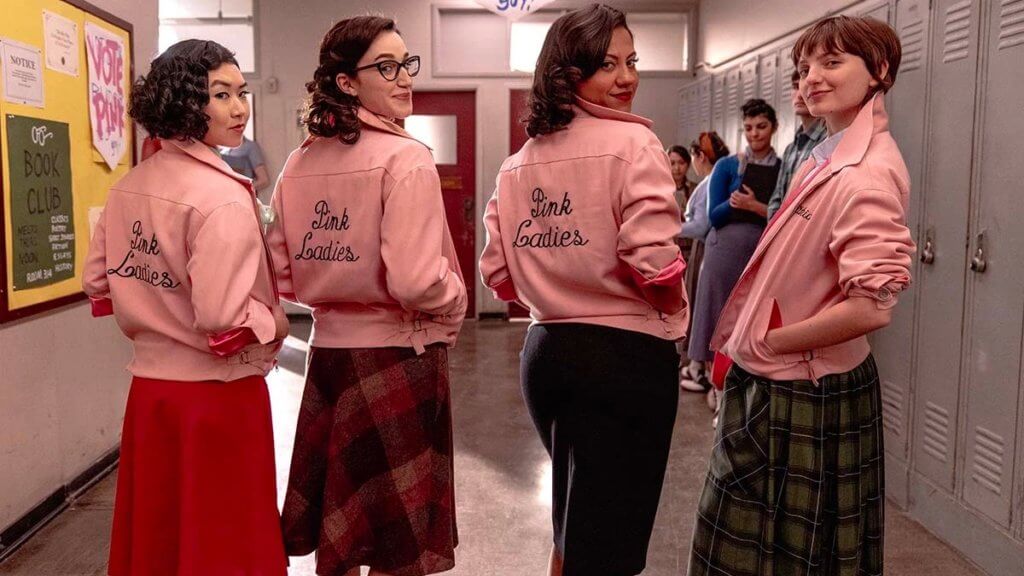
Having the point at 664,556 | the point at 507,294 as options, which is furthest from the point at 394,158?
the point at 664,556

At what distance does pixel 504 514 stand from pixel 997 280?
1.74 meters

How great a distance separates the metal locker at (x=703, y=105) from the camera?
5.95m

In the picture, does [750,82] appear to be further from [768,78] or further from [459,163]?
[459,163]

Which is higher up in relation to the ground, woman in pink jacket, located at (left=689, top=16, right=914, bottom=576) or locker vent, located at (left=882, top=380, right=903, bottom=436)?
woman in pink jacket, located at (left=689, top=16, right=914, bottom=576)

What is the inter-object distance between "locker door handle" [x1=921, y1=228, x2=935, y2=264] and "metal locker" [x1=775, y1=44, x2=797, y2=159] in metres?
1.37

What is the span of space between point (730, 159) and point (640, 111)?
327cm

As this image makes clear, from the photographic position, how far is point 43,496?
282 centimetres

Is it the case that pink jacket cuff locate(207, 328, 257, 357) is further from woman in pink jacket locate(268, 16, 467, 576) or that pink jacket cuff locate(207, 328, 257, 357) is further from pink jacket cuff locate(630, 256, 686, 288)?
pink jacket cuff locate(630, 256, 686, 288)

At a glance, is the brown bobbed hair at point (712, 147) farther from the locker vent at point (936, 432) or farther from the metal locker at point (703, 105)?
the locker vent at point (936, 432)

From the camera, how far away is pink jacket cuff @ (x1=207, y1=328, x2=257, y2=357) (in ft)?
5.08

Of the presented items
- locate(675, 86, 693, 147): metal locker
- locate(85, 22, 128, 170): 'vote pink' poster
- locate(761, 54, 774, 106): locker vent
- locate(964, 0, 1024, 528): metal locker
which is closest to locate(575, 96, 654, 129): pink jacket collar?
locate(964, 0, 1024, 528): metal locker

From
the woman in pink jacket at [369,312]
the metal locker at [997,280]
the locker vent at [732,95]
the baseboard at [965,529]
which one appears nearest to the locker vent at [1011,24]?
the metal locker at [997,280]

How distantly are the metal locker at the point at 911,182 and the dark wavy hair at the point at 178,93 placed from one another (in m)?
2.34

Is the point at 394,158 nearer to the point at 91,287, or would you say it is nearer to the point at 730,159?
the point at 91,287
